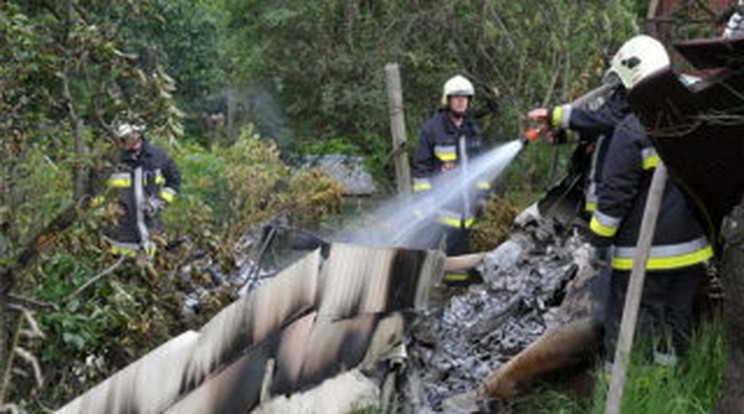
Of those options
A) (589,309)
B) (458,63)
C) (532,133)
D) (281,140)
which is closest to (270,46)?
(281,140)

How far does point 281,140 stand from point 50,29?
9.82 meters

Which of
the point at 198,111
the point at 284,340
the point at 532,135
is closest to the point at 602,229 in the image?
the point at 532,135

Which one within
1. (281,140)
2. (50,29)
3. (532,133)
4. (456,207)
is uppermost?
(50,29)

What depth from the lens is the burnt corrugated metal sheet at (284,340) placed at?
4.01 m

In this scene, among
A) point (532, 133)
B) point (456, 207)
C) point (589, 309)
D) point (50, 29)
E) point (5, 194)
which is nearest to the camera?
point (5, 194)

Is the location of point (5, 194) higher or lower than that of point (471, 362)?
higher

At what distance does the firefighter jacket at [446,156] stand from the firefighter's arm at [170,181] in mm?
2170

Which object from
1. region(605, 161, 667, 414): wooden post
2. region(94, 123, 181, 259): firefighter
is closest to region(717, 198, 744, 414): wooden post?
region(605, 161, 667, 414): wooden post

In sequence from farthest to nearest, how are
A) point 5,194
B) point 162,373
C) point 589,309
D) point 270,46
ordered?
point 270,46
point 589,309
point 5,194
point 162,373

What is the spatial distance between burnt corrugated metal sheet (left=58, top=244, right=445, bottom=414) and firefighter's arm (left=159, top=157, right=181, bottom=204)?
158 inches

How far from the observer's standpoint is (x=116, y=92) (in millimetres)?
5332

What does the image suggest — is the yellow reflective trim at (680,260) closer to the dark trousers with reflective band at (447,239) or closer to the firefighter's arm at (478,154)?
the dark trousers with reflective band at (447,239)

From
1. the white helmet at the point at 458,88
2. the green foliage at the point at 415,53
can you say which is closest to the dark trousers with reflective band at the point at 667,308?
the white helmet at the point at 458,88

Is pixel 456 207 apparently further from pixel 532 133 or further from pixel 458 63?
pixel 458 63
